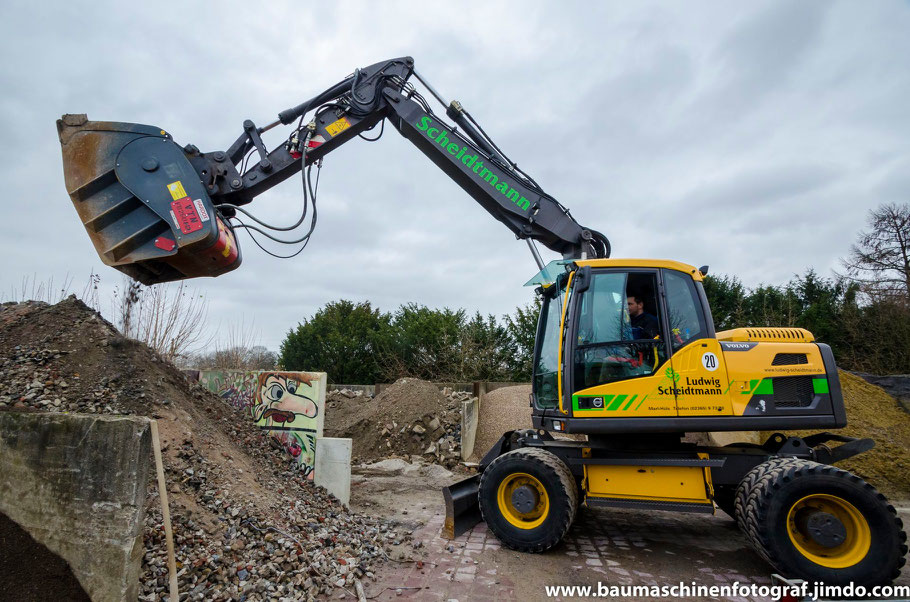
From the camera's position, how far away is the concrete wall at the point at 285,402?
21.9 feet

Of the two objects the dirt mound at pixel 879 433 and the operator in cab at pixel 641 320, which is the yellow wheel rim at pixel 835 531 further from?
the dirt mound at pixel 879 433

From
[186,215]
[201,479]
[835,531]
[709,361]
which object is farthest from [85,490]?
[835,531]

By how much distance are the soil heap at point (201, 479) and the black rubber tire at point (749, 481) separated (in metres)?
3.09

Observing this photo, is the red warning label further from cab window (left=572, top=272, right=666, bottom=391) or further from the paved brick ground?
cab window (left=572, top=272, right=666, bottom=391)

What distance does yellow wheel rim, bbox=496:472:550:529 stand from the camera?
195 inches

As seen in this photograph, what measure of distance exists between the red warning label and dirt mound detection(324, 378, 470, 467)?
Answer: 6.45 meters

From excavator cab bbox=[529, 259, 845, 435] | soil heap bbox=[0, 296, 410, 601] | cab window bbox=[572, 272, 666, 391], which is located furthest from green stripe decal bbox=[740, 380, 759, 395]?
soil heap bbox=[0, 296, 410, 601]

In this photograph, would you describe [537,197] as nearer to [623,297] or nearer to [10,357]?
[623,297]

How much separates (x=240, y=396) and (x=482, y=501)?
157 inches

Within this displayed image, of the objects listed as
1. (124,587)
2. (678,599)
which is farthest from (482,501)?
(124,587)

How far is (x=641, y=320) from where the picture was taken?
5.02 meters

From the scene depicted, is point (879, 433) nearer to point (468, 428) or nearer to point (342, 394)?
point (468, 428)

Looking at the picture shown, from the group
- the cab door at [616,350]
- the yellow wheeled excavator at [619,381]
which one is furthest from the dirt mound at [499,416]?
the cab door at [616,350]

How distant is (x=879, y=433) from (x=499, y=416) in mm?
6367
